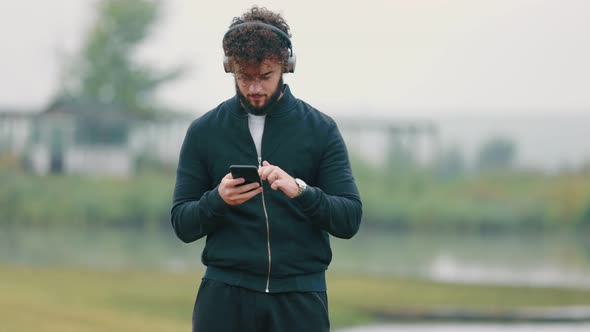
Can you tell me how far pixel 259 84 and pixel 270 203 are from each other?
394 millimetres

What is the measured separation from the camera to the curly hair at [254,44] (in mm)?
4016

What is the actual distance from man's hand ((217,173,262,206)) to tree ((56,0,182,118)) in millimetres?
54575

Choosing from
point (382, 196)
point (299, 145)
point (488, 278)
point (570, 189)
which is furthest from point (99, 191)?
point (299, 145)

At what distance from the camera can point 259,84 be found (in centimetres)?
407

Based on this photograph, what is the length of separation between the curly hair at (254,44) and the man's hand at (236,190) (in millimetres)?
397

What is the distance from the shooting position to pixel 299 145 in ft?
13.6

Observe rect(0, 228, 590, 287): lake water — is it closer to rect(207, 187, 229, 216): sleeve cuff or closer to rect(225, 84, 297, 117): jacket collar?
rect(225, 84, 297, 117): jacket collar

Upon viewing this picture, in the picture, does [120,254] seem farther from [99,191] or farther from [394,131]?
[394,131]

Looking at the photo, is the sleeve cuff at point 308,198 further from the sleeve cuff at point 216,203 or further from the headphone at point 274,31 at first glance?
the headphone at point 274,31

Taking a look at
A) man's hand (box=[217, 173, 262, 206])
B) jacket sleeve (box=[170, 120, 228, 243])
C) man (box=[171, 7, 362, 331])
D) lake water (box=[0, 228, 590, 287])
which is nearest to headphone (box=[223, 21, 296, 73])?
man (box=[171, 7, 362, 331])

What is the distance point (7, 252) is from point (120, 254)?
2.65 m

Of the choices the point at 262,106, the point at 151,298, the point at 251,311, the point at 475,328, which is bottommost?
the point at 475,328


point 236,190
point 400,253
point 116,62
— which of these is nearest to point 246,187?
point 236,190

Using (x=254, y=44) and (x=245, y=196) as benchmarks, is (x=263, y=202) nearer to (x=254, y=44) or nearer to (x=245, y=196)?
(x=245, y=196)
